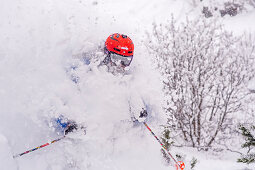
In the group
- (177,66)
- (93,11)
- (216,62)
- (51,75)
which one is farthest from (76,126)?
(216,62)

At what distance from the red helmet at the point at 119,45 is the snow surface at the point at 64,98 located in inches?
28.4

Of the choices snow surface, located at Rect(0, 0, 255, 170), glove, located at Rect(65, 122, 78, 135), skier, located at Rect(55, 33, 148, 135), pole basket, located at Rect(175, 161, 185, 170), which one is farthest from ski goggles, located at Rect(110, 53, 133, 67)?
pole basket, located at Rect(175, 161, 185, 170)

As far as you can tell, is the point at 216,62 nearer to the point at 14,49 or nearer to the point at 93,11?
the point at 93,11

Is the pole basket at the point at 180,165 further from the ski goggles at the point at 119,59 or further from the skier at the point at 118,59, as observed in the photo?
the ski goggles at the point at 119,59

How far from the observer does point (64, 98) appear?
6.13 metres

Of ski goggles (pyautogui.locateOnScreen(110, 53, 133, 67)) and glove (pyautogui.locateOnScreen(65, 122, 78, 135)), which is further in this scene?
ski goggles (pyautogui.locateOnScreen(110, 53, 133, 67))

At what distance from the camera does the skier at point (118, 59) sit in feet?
18.4

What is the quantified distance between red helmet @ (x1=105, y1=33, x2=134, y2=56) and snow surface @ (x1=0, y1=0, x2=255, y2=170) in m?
0.72

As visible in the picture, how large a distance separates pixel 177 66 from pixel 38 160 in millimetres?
7152

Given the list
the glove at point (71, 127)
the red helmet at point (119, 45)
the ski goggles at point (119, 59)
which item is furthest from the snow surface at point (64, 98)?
the red helmet at point (119, 45)

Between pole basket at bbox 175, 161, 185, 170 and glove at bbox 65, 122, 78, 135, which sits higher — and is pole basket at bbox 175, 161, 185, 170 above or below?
below

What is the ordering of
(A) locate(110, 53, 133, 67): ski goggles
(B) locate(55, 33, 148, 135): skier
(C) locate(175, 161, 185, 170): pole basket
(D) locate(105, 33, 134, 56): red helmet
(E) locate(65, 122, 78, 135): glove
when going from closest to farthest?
(C) locate(175, 161, 185, 170): pole basket
(E) locate(65, 122, 78, 135): glove
(B) locate(55, 33, 148, 135): skier
(D) locate(105, 33, 134, 56): red helmet
(A) locate(110, 53, 133, 67): ski goggles

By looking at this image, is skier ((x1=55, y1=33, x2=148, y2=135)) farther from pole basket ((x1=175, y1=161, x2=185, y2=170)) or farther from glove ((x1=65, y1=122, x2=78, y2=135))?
pole basket ((x1=175, y1=161, x2=185, y2=170))

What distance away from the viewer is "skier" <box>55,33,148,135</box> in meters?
5.61
